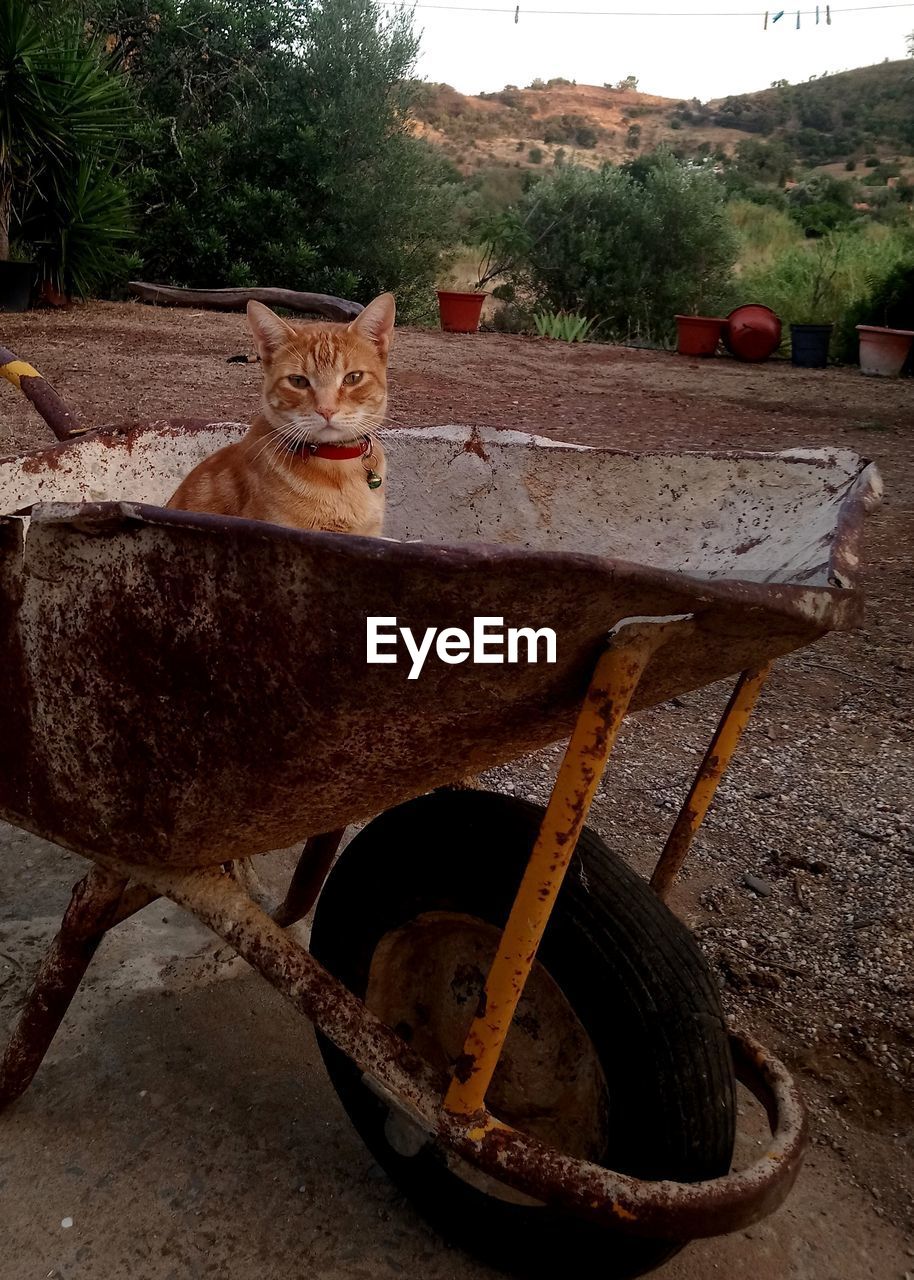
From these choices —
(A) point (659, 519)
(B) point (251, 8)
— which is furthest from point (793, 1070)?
(B) point (251, 8)

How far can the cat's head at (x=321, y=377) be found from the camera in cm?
205

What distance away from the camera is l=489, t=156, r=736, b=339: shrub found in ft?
40.5

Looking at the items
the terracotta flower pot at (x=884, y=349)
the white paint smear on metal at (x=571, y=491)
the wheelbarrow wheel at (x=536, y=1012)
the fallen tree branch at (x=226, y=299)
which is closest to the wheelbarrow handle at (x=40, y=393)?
the white paint smear on metal at (x=571, y=491)

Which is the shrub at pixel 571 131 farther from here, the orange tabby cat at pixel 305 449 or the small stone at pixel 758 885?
the small stone at pixel 758 885

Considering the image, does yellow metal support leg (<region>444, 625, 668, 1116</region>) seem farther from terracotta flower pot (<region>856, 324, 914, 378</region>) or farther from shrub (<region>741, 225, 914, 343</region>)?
shrub (<region>741, 225, 914, 343</region>)

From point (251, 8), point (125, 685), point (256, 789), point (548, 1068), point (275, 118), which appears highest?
point (251, 8)

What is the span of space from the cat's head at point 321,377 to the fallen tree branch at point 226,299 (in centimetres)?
763

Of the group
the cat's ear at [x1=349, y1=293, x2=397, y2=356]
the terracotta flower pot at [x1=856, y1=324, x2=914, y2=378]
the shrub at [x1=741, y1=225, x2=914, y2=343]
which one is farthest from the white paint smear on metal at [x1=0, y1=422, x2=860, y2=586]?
the shrub at [x1=741, y1=225, x2=914, y2=343]

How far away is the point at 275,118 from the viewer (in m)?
10.9

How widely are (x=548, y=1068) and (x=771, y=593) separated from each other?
756mm

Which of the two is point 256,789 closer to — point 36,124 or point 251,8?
point 36,124

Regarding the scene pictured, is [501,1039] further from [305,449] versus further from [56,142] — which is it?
[56,142]

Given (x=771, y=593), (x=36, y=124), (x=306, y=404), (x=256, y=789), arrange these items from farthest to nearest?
(x=36, y=124)
(x=306, y=404)
(x=256, y=789)
(x=771, y=593)

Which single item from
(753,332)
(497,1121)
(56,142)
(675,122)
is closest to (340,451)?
(497,1121)
